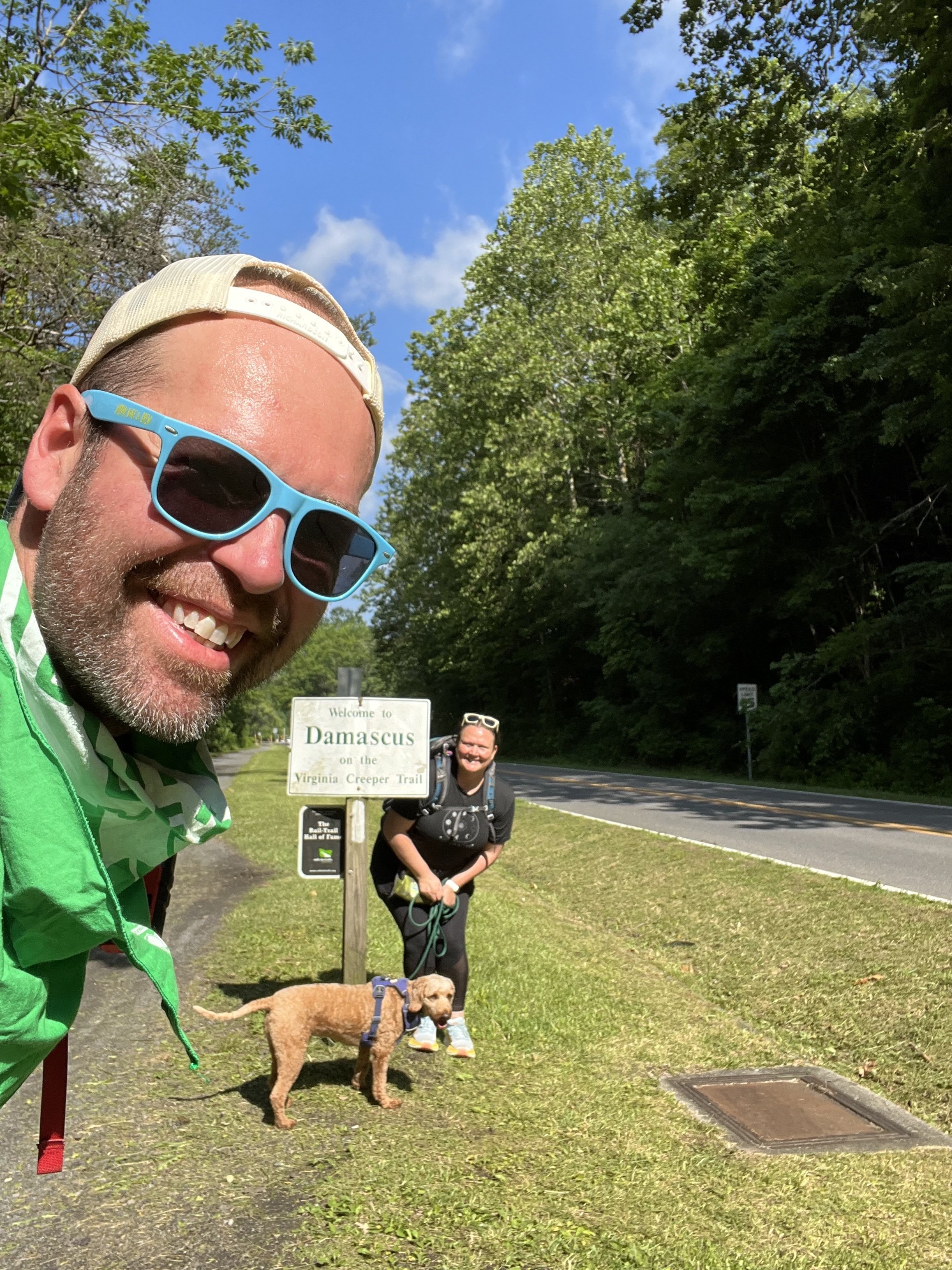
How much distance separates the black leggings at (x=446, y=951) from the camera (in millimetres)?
6172

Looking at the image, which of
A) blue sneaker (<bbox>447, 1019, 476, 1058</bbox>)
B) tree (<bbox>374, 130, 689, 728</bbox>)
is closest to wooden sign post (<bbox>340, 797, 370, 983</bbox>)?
blue sneaker (<bbox>447, 1019, 476, 1058</bbox>)

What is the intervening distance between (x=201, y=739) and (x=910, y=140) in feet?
61.3

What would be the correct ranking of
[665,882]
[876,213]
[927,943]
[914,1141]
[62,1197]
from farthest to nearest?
1. [876,213]
2. [665,882]
3. [927,943]
4. [914,1141]
5. [62,1197]

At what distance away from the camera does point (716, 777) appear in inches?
1000

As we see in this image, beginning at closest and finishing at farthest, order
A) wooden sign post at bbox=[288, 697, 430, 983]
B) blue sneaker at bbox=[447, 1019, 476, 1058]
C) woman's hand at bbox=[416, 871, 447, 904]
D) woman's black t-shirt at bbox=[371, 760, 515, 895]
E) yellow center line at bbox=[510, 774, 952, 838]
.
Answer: blue sneaker at bbox=[447, 1019, 476, 1058] → woman's hand at bbox=[416, 871, 447, 904] → woman's black t-shirt at bbox=[371, 760, 515, 895] → wooden sign post at bbox=[288, 697, 430, 983] → yellow center line at bbox=[510, 774, 952, 838]

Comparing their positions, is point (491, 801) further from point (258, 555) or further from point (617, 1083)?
point (258, 555)

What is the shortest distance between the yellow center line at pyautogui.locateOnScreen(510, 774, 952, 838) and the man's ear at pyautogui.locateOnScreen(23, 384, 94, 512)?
12697 mm

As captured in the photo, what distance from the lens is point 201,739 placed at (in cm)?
115

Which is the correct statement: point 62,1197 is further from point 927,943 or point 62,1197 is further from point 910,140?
point 910,140

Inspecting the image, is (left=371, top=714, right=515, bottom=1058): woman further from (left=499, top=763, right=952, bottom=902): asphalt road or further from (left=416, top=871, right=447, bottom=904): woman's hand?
(left=499, top=763, right=952, bottom=902): asphalt road

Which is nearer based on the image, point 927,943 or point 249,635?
point 249,635

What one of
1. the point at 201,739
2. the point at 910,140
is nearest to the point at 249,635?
the point at 201,739

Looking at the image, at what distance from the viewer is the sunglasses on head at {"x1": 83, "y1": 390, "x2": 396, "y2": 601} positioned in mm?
998

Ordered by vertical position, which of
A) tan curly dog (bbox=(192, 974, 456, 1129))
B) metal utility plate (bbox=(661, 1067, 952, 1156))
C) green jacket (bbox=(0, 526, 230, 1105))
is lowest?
metal utility plate (bbox=(661, 1067, 952, 1156))
